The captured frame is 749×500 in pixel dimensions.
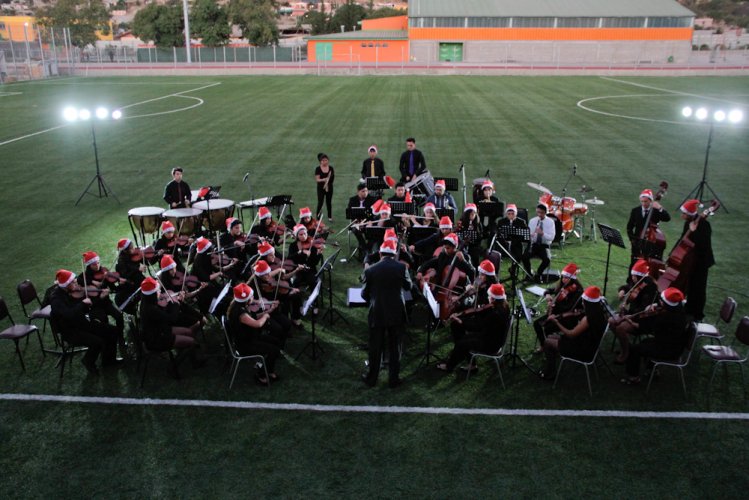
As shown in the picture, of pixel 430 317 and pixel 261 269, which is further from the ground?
pixel 261 269

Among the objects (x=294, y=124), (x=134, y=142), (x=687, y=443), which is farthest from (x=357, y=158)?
(x=687, y=443)

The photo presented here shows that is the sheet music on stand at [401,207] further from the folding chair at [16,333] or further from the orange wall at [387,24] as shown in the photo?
the orange wall at [387,24]

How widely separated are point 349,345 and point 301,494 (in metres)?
3.59

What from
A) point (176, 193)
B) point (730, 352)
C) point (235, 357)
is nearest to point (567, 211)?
point (730, 352)

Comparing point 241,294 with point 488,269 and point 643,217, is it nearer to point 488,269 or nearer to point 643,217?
point 488,269

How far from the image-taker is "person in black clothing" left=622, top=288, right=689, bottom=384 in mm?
8344

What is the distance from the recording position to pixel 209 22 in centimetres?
8212

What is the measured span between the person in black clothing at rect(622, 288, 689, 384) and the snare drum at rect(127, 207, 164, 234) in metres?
10.4

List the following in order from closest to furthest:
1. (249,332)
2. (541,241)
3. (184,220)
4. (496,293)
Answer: (496,293)
(249,332)
(541,241)
(184,220)

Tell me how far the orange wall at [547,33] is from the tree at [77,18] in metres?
45.7

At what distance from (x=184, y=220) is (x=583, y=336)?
902 centimetres

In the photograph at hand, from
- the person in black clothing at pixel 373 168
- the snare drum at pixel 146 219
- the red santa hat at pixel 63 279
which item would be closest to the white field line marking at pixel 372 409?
the red santa hat at pixel 63 279

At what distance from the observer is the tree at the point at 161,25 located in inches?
3252

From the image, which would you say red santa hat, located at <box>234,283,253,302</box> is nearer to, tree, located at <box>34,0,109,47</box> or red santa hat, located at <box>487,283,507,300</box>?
red santa hat, located at <box>487,283,507,300</box>
